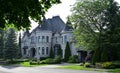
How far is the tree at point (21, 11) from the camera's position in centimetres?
848

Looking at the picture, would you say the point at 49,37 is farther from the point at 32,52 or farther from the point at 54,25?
the point at 32,52

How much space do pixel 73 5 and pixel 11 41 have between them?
963 inches

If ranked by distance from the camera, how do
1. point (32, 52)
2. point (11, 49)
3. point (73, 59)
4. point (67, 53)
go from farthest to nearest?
point (32, 52)
point (11, 49)
point (67, 53)
point (73, 59)

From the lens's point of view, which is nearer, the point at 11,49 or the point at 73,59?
the point at 73,59

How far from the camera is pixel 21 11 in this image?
8.74 meters

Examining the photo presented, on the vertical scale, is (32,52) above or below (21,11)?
above

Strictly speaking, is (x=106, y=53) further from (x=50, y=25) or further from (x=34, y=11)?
(x=34, y=11)

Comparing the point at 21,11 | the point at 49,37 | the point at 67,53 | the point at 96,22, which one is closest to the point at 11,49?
the point at 49,37

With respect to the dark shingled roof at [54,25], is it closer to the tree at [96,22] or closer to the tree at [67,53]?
the tree at [67,53]

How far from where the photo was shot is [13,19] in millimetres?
9133

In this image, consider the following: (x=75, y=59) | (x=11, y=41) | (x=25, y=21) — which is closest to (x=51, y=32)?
(x=11, y=41)

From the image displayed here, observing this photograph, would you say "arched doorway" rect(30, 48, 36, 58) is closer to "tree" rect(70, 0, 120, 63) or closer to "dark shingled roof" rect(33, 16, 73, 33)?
"dark shingled roof" rect(33, 16, 73, 33)

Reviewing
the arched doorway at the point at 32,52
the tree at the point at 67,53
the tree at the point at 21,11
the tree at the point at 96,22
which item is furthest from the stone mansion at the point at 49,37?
the tree at the point at 21,11

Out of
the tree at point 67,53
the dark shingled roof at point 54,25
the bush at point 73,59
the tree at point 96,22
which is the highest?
the dark shingled roof at point 54,25
